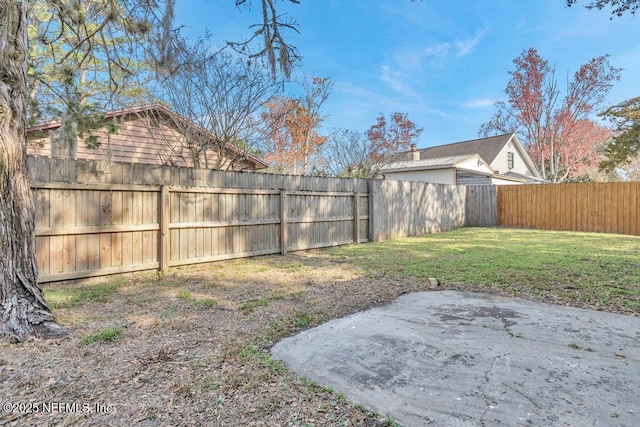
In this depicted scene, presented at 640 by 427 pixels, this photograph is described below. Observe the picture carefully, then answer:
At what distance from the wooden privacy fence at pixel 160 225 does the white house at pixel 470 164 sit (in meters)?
10.1

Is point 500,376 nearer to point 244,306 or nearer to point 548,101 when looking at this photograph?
point 244,306

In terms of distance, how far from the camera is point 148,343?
8.61 feet

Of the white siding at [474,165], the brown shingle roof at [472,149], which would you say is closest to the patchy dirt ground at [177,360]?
the white siding at [474,165]

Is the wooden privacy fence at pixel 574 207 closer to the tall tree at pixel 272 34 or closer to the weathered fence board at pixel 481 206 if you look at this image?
the weathered fence board at pixel 481 206

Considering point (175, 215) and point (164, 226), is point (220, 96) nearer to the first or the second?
point (175, 215)

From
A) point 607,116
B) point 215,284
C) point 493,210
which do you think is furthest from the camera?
point 607,116

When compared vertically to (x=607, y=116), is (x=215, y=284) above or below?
below

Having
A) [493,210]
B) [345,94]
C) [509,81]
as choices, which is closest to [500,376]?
[493,210]

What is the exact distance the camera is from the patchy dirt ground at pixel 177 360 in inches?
69.2

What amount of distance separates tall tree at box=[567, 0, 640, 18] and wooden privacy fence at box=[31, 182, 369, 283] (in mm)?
5109

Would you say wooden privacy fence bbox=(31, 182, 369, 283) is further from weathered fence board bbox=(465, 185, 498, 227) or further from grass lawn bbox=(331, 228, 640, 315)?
weathered fence board bbox=(465, 185, 498, 227)

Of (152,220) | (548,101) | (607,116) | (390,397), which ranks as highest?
(548,101)

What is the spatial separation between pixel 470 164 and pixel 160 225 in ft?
55.4

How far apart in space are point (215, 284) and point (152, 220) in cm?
148
